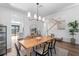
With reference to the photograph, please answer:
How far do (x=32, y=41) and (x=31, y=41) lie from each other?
0.03 m

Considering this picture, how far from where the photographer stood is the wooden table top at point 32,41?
79.8 inches

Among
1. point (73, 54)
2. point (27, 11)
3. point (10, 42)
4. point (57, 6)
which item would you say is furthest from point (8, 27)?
point (73, 54)

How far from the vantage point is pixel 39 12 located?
2051 millimetres

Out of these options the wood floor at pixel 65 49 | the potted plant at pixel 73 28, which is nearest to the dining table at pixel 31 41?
the wood floor at pixel 65 49

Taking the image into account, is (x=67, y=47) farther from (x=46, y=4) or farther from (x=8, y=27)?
(x=8, y=27)

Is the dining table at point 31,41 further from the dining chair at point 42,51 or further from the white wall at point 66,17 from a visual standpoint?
the white wall at point 66,17

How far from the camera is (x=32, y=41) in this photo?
2164mm

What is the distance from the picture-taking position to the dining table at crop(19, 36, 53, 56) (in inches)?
76.4

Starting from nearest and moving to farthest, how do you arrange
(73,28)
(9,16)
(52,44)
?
(9,16)
(73,28)
(52,44)

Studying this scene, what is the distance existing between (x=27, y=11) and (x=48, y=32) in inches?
32.0

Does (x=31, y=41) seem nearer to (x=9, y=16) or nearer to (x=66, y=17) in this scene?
(x=9, y=16)

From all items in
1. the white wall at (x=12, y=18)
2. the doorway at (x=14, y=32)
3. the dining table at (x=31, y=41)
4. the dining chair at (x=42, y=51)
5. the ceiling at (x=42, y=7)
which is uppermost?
the ceiling at (x=42, y=7)

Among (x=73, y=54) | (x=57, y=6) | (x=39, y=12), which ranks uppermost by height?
(x=57, y=6)

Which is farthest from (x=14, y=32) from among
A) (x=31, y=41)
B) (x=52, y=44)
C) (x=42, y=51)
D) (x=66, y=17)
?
(x=66, y=17)
